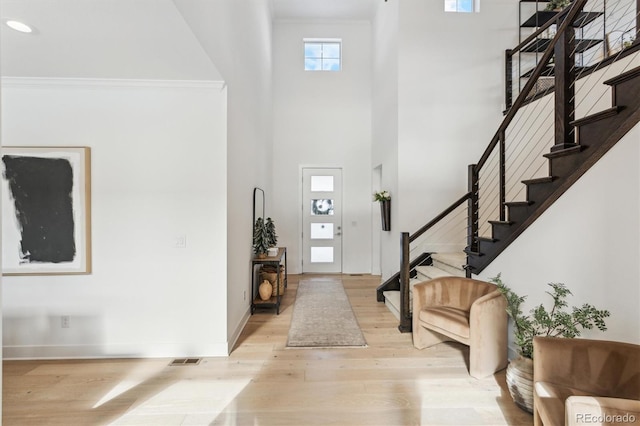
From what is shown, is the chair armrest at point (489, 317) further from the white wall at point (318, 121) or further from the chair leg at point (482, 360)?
the white wall at point (318, 121)

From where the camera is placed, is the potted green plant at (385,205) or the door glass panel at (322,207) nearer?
the potted green plant at (385,205)

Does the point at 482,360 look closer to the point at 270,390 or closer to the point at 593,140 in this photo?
the point at 270,390

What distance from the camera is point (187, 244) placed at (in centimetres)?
289

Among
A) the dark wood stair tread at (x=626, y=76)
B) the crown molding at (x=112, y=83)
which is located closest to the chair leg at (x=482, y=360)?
the dark wood stair tread at (x=626, y=76)

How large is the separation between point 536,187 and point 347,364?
2.17 m

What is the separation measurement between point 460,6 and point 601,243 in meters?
4.39

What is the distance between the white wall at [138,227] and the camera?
2824 mm

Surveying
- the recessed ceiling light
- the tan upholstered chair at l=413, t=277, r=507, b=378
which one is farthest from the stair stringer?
the recessed ceiling light

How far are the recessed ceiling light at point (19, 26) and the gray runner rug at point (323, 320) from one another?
3.15 meters

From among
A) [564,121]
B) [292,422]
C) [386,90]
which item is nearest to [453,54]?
[386,90]

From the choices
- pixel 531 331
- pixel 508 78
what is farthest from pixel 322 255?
pixel 531 331

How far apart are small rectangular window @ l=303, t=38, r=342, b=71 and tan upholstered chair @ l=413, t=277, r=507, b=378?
17.1 ft

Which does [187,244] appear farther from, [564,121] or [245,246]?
[564,121]

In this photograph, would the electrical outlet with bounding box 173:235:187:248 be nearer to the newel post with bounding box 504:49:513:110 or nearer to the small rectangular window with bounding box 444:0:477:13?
the newel post with bounding box 504:49:513:110
